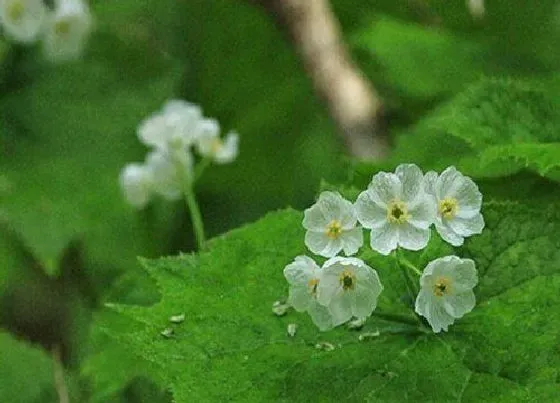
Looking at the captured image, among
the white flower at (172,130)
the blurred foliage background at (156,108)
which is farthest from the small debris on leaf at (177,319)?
the white flower at (172,130)

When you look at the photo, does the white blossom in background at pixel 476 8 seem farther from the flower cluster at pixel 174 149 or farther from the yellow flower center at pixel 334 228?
the yellow flower center at pixel 334 228

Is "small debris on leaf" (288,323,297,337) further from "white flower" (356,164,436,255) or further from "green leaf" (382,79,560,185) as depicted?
"green leaf" (382,79,560,185)

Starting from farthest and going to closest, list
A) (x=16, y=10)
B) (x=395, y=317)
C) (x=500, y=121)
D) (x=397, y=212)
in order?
(x=16, y=10)
(x=500, y=121)
(x=395, y=317)
(x=397, y=212)

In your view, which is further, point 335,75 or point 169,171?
point 335,75

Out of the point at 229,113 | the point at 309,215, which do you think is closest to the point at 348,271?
the point at 309,215

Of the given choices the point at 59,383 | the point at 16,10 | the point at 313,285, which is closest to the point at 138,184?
Answer: the point at 59,383

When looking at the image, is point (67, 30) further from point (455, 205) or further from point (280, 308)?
point (455, 205)
